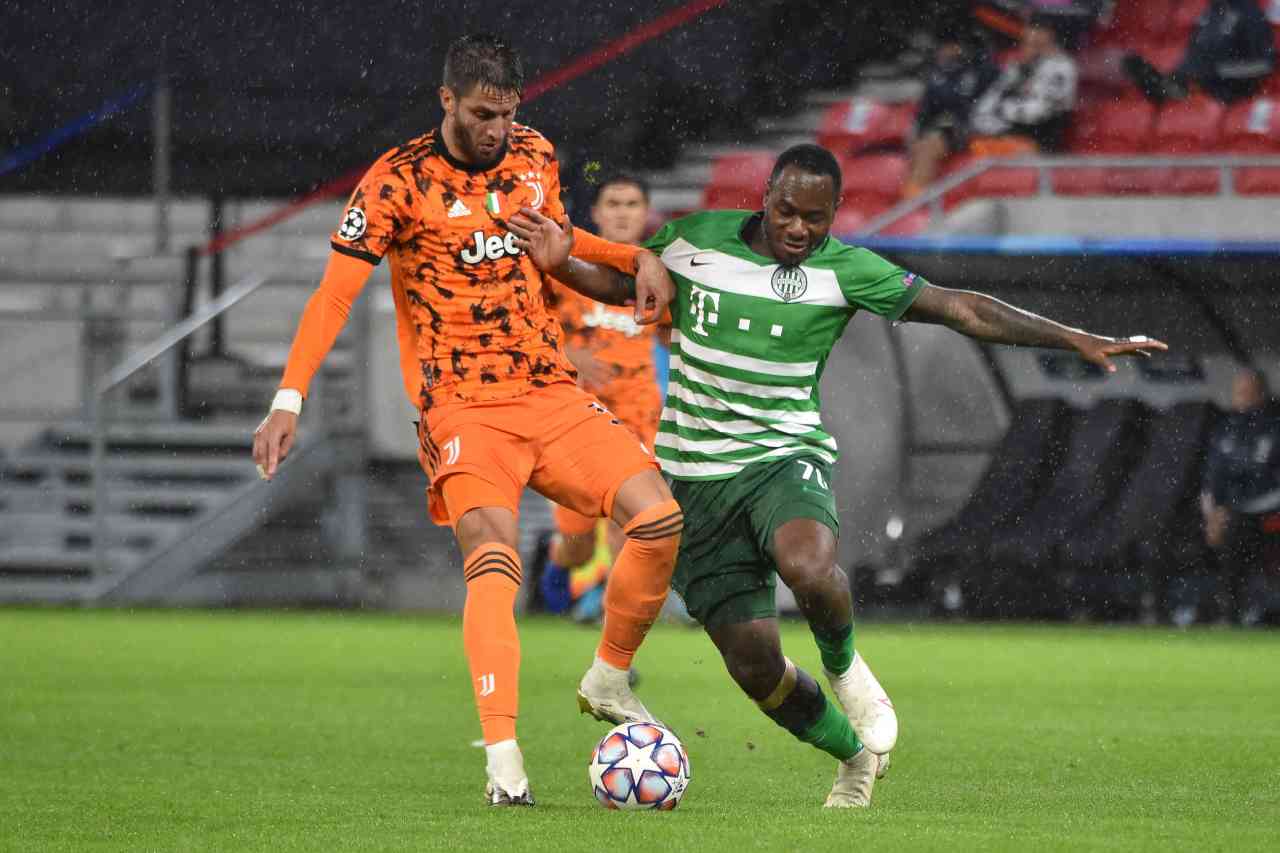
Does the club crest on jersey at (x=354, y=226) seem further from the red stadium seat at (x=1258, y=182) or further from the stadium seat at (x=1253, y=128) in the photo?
the stadium seat at (x=1253, y=128)

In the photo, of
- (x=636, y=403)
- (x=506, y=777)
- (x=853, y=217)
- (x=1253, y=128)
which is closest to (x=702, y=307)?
(x=506, y=777)

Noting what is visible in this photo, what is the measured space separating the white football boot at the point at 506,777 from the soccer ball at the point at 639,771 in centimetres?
19

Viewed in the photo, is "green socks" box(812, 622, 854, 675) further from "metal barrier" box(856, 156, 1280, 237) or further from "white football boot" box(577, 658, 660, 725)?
"metal barrier" box(856, 156, 1280, 237)

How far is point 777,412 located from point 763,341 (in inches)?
7.4

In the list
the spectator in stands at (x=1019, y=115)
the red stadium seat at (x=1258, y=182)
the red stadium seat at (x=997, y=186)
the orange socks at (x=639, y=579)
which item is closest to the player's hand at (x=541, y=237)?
the orange socks at (x=639, y=579)

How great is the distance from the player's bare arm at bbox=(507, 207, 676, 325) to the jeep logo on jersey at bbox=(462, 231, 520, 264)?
29 millimetres

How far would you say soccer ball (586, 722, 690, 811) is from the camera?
503cm

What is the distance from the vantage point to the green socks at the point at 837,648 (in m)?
5.31

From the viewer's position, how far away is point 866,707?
535 centimetres

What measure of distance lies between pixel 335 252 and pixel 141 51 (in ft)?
45.4

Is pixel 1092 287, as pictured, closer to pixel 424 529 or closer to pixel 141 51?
pixel 424 529

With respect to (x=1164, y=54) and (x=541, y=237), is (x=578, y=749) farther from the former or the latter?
(x=1164, y=54)

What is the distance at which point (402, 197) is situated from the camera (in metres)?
5.41

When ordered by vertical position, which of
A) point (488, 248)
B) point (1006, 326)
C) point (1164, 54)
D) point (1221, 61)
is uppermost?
point (1164, 54)
